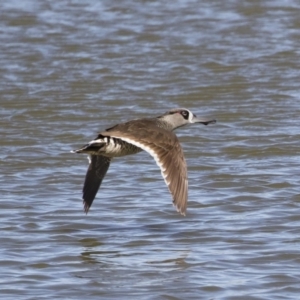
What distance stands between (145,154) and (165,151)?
2.64 meters

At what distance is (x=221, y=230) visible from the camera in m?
7.62

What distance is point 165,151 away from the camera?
7.35 meters

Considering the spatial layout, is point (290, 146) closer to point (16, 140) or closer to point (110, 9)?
point (16, 140)

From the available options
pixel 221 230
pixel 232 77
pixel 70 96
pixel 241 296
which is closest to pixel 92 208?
pixel 221 230

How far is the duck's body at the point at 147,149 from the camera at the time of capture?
710 cm

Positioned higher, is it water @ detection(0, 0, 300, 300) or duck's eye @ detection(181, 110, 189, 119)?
duck's eye @ detection(181, 110, 189, 119)

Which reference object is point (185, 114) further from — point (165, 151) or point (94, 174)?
point (165, 151)

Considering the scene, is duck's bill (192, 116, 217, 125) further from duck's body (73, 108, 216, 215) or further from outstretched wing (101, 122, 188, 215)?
outstretched wing (101, 122, 188, 215)

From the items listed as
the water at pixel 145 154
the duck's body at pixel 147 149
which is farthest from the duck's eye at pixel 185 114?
the water at pixel 145 154

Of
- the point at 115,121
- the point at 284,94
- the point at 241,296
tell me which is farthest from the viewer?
the point at 284,94

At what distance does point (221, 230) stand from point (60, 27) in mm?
8581

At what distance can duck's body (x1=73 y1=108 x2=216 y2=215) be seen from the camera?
7102mm

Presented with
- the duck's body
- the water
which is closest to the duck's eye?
the duck's body

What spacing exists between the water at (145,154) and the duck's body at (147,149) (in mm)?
310
